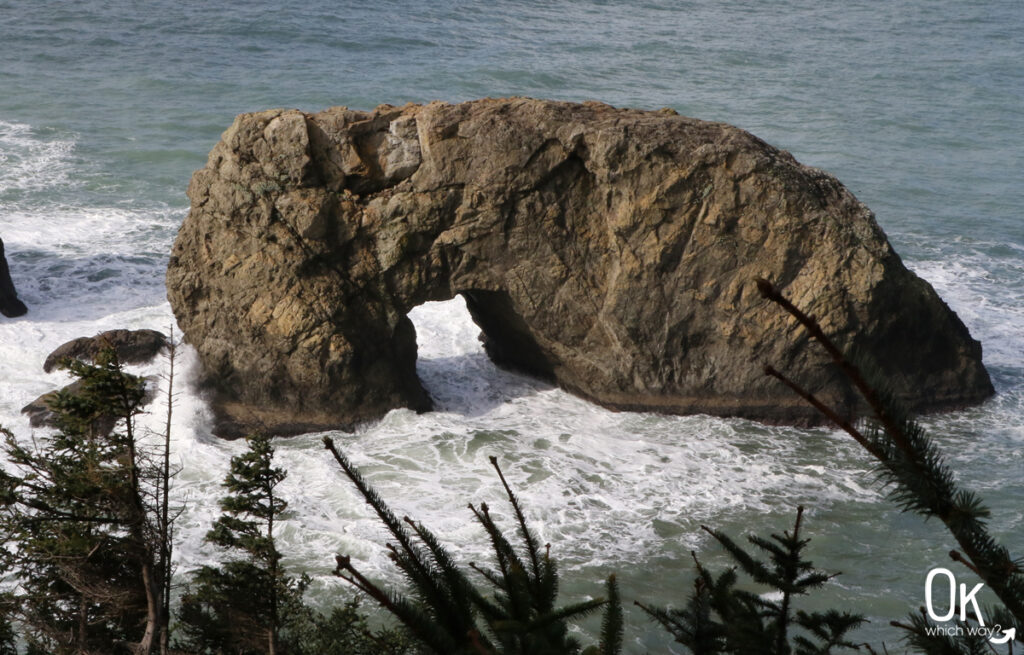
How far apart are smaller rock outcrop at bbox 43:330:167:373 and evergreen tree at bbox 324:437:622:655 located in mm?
17311

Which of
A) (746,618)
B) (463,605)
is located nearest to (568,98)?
(746,618)

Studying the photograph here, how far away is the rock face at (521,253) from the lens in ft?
65.9

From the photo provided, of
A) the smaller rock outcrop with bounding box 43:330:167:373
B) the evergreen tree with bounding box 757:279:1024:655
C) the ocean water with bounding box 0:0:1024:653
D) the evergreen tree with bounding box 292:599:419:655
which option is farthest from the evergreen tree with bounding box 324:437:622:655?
the smaller rock outcrop with bounding box 43:330:167:373

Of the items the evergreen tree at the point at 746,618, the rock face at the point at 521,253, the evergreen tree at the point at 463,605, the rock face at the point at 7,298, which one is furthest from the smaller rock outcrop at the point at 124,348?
the evergreen tree at the point at 463,605

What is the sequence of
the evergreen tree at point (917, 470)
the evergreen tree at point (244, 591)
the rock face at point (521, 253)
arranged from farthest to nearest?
1. the rock face at point (521, 253)
2. the evergreen tree at point (244, 591)
3. the evergreen tree at point (917, 470)

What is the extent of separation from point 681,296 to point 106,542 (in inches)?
498

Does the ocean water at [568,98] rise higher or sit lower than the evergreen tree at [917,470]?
lower

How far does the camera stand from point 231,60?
48.5 m

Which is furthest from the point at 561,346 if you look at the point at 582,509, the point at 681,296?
the point at 582,509

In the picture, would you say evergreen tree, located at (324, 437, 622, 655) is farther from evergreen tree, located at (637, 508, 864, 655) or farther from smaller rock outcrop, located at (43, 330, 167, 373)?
smaller rock outcrop, located at (43, 330, 167, 373)

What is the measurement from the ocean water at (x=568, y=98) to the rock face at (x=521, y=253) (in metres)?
1.14

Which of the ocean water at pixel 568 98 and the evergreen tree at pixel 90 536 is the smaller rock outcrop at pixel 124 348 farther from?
the evergreen tree at pixel 90 536

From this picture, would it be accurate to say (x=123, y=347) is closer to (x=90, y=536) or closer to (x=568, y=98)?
(x=90, y=536)

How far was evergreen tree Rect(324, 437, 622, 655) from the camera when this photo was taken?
15.8 ft
